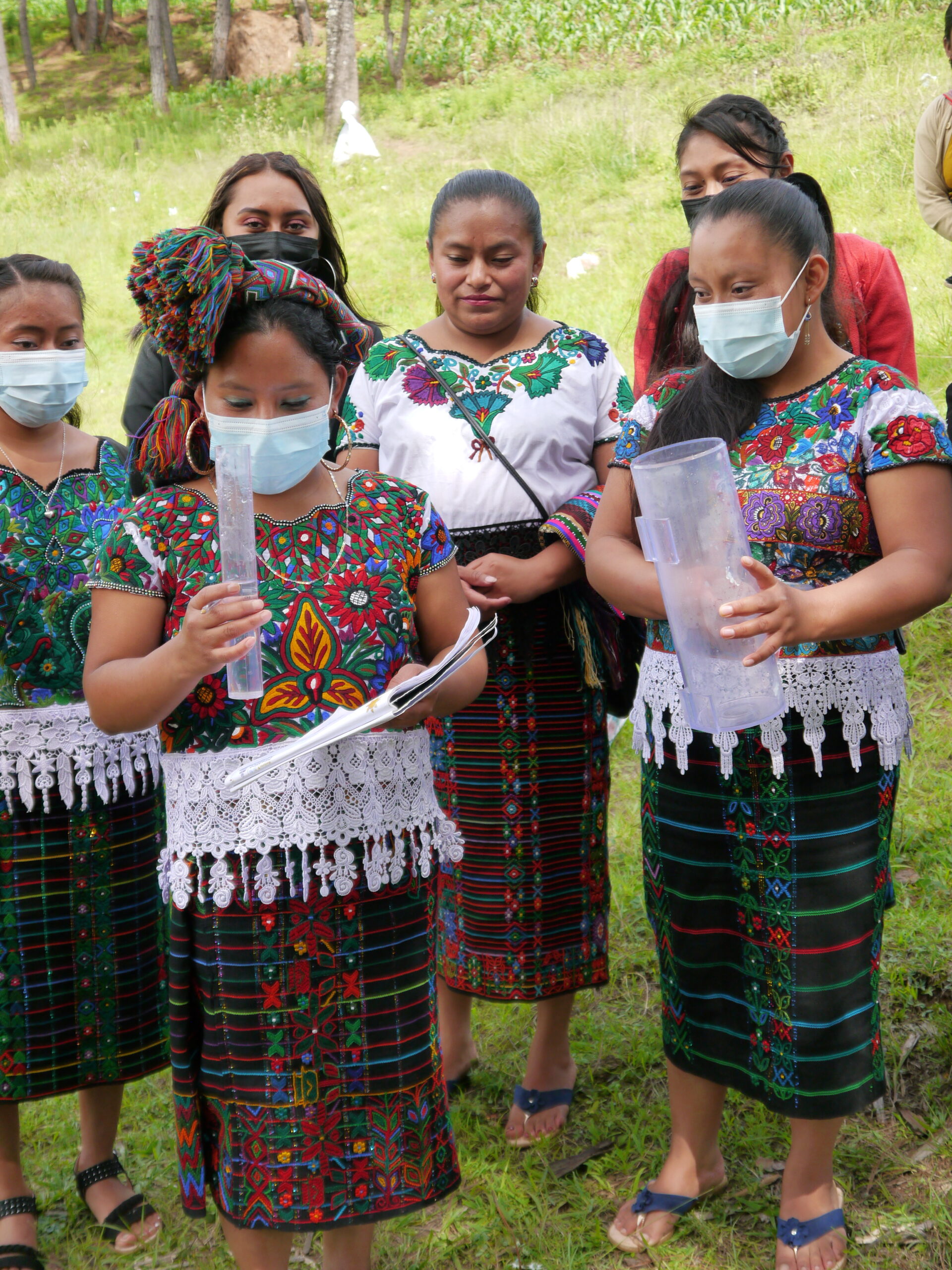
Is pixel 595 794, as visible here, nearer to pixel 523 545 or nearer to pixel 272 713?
pixel 523 545

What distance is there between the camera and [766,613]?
6.21 ft

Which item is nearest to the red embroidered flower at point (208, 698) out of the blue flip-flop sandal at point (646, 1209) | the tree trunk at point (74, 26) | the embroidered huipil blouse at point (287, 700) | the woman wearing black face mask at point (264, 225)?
the embroidered huipil blouse at point (287, 700)

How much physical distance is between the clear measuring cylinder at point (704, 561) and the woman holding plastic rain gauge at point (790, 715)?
1.8 inches

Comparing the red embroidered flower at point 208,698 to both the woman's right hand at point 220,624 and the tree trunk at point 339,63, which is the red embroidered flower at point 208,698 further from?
the tree trunk at point 339,63

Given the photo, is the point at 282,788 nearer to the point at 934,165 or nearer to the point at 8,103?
the point at 934,165

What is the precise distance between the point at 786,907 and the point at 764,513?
2.56 ft

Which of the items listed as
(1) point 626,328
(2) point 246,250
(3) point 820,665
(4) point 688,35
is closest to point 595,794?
(3) point 820,665

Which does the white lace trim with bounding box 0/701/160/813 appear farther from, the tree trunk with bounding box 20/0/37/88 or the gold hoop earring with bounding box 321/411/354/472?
the tree trunk with bounding box 20/0/37/88

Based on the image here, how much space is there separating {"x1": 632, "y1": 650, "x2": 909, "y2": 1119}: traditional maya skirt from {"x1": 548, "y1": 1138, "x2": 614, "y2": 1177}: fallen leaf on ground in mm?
607

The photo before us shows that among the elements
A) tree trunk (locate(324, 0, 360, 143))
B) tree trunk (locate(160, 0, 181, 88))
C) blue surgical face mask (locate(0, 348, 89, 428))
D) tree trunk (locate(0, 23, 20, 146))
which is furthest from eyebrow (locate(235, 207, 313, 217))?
tree trunk (locate(160, 0, 181, 88))

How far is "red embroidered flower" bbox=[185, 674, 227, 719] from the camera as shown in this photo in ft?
6.76

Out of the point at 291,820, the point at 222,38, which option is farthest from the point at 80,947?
the point at 222,38

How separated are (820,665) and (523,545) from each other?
866mm

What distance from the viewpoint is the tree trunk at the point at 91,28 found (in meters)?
28.0
